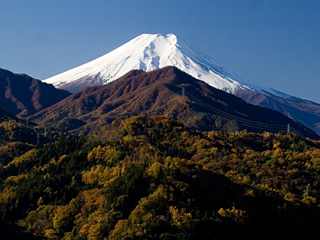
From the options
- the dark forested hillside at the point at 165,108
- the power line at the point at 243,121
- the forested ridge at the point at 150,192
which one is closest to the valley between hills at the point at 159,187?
the forested ridge at the point at 150,192

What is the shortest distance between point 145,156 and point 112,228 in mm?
13879

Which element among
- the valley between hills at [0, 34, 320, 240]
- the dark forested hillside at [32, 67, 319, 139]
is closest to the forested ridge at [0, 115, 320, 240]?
the valley between hills at [0, 34, 320, 240]

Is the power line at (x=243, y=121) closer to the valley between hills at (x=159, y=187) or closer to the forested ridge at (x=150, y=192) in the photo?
the valley between hills at (x=159, y=187)

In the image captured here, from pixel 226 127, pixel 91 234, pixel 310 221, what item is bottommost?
pixel 91 234

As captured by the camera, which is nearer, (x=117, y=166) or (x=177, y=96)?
(x=117, y=166)

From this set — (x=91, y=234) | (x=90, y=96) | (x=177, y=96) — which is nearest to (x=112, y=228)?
(x=91, y=234)

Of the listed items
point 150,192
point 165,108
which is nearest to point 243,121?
point 165,108

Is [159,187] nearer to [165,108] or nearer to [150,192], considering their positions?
[150,192]

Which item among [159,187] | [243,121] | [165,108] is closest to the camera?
[159,187]

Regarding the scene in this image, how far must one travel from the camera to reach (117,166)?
49.0 metres

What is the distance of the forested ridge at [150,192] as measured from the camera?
129 ft

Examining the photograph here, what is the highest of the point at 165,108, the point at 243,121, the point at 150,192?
the point at 243,121

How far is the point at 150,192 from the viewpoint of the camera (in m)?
42.2

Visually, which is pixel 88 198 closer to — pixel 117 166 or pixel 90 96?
pixel 117 166
